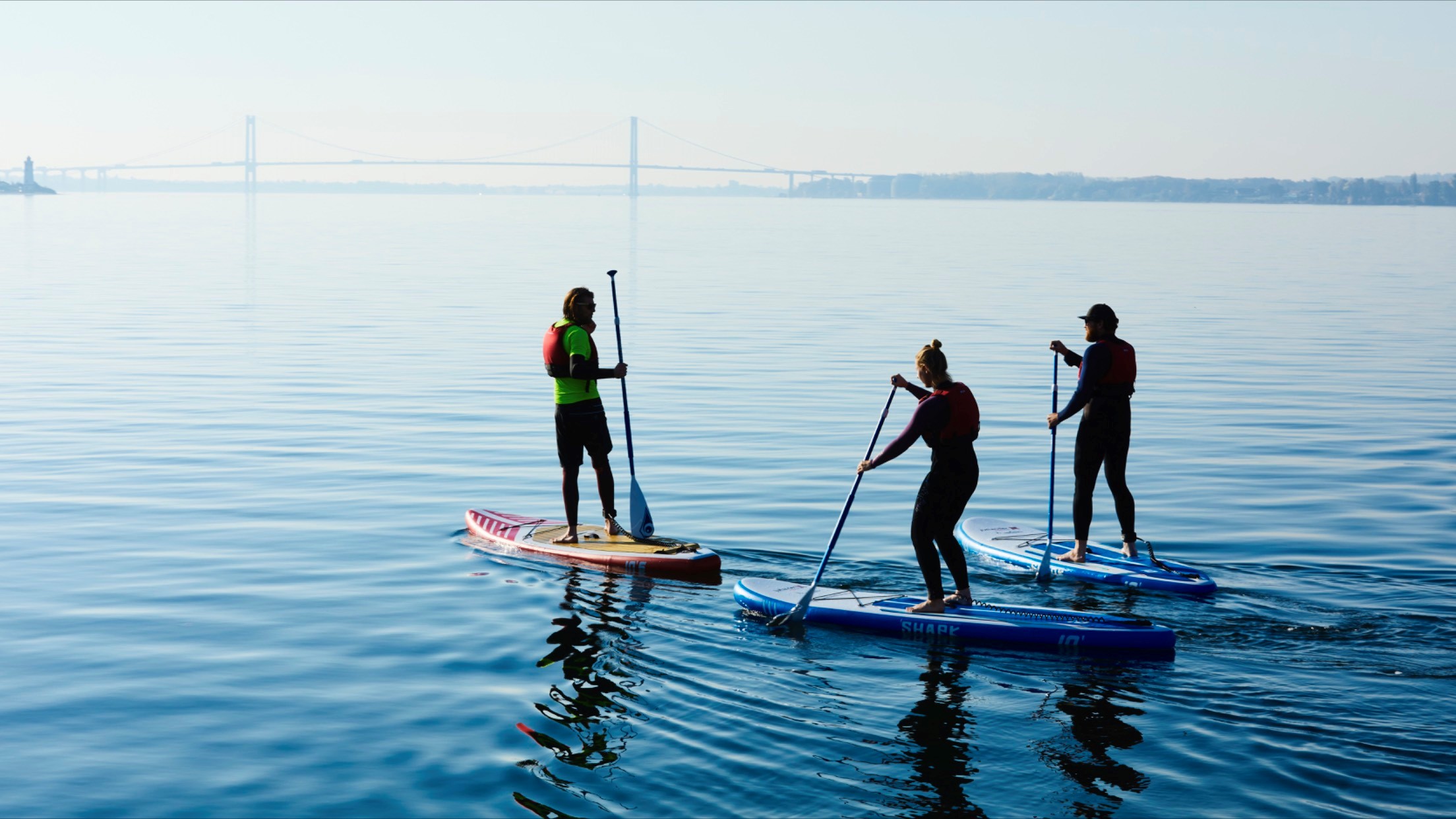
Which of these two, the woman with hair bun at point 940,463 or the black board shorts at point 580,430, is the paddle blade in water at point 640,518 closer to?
the black board shorts at point 580,430

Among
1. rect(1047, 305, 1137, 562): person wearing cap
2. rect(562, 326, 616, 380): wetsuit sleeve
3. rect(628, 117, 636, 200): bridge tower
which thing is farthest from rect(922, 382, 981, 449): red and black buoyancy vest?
rect(628, 117, 636, 200): bridge tower

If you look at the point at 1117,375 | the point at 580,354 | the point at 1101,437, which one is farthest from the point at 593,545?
the point at 1117,375

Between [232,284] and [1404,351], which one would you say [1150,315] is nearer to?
[1404,351]

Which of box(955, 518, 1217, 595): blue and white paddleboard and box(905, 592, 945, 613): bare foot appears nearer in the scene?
box(905, 592, 945, 613): bare foot

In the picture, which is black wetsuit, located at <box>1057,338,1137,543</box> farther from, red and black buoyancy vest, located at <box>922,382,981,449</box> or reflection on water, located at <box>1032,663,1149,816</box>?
reflection on water, located at <box>1032,663,1149,816</box>

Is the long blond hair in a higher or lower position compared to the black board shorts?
higher

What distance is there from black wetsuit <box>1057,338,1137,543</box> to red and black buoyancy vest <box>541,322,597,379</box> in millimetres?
3362

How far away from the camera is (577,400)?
10852mm

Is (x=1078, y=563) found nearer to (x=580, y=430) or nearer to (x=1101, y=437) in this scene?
(x=1101, y=437)

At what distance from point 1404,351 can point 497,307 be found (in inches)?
761

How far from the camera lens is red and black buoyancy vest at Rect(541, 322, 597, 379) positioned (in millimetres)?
10641

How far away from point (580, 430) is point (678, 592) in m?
1.60

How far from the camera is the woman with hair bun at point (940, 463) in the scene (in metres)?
8.52

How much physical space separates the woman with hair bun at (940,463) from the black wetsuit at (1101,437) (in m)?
1.84
